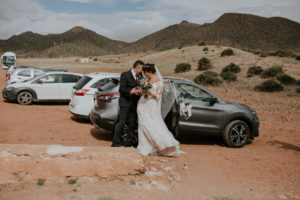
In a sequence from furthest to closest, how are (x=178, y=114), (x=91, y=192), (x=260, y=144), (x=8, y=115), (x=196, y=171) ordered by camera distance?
(x=8, y=115) < (x=260, y=144) < (x=178, y=114) < (x=196, y=171) < (x=91, y=192)

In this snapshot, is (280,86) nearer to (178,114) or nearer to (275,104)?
(275,104)

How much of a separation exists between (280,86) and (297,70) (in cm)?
867

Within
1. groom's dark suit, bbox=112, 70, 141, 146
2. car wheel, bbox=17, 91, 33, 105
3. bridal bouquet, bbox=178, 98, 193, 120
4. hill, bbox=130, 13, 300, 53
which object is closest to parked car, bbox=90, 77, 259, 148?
bridal bouquet, bbox=178, 98, 193, 120

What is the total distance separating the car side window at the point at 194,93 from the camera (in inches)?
302

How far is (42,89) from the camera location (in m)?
13.5

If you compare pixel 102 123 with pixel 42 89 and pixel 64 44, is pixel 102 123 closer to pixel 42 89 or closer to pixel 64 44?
pixel 42 89

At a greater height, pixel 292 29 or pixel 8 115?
pixel 292 29

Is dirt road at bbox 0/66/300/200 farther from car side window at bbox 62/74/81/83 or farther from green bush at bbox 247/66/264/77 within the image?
green bush at bbox 247/66/264/77

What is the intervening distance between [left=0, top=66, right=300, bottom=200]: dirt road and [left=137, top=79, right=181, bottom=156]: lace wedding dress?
0.21m

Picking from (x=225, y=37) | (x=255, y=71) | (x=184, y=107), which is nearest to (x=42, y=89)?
(x=184, y=107)

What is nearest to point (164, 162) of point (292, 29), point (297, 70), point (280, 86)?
point (280, 86)

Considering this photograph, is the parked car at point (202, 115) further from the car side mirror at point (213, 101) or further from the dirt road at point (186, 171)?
the dirt road at point (186, 171)

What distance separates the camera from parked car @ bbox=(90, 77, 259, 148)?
733 centimetres

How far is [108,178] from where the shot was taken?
532 cm
